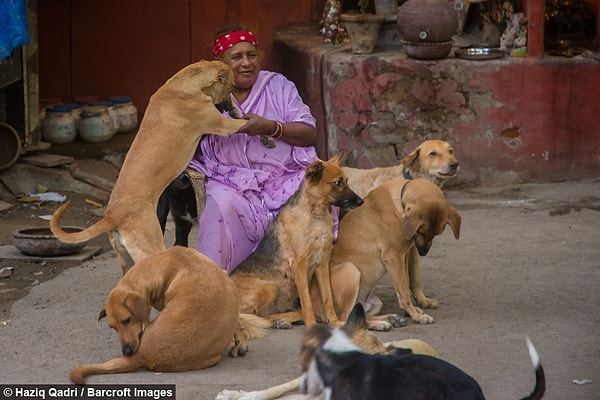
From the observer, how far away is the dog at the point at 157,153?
5.53m

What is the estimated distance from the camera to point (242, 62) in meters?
6.32

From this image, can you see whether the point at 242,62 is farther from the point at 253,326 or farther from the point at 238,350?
the point at 238,350

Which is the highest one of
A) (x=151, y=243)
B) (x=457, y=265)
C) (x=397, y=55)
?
(x=397, y=55)

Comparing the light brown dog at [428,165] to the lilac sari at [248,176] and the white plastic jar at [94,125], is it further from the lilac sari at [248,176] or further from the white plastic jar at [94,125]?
the white plastic jar at [94,125]

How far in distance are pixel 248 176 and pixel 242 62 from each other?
670mm

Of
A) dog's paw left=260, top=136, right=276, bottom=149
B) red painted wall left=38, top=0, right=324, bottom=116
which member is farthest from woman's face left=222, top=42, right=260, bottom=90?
red painted wall left=38, top=0, right=324, bottom=116

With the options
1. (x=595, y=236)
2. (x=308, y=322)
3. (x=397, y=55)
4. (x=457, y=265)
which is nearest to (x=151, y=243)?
(x=308, y=322)

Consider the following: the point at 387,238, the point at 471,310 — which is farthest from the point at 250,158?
the point at 471,310

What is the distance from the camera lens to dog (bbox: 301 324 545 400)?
3502 millimetres

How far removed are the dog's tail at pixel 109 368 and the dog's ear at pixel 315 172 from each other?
1422mm

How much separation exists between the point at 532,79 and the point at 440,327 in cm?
364

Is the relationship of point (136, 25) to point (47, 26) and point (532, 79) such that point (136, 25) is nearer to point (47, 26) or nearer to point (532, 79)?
point (47, 26)

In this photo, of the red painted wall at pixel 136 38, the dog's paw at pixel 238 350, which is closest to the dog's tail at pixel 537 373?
the dog's paw at pixel 238 350

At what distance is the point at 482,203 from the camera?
28.3 ft
